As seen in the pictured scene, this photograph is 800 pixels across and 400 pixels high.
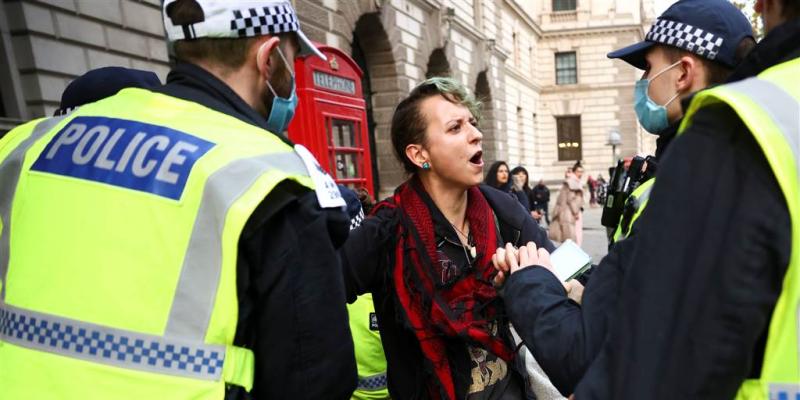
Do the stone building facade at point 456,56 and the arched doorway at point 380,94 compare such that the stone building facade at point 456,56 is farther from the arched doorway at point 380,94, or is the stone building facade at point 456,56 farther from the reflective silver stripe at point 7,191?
the reflective silver stripe at point 7,191

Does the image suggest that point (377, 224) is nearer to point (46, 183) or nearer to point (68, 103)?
point (46, 183)

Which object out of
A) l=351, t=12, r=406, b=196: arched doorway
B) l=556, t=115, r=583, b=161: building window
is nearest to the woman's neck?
l=351, t=12, r=406, b=196: arched doorway

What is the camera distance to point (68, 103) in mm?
2227

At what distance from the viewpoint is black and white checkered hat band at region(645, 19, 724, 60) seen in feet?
5.34

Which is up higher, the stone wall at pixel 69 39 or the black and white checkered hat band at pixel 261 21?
the stone wall at pixel 69 39

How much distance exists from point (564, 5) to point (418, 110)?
29840mm

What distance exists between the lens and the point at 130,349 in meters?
0.99

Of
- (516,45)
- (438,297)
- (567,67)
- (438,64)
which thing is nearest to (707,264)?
(438,297)

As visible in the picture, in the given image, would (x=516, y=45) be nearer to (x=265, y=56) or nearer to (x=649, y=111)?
Answer: (x=649, y=111)

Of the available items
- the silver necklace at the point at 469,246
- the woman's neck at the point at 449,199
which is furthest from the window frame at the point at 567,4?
the silver necklace at the point at 469,246

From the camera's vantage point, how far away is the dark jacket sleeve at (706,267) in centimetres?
70

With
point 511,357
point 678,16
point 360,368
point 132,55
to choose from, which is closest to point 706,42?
point 678,16

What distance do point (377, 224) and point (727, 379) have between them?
138cm

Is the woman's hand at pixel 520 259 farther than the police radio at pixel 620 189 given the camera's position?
No
